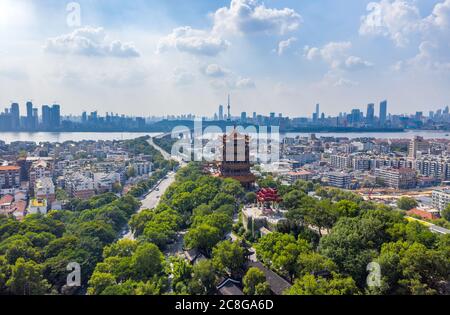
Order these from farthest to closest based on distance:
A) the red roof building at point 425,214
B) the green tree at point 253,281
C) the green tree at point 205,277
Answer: the red roof building at point 425,214, the green tree at point 205,277, the green tree at point 253,281

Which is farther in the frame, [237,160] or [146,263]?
[237,160]

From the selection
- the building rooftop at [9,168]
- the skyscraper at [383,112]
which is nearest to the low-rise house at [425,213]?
the building rooftop at [9,168]

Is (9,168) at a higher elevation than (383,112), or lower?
lower

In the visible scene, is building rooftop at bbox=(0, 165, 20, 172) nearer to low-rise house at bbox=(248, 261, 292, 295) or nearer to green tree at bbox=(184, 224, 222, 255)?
green tree at bbox=(184, 224, 222, 255)

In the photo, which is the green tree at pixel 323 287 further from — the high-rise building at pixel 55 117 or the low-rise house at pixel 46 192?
the high-rise building at pixel 55 117

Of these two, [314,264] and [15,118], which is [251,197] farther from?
[15,118]

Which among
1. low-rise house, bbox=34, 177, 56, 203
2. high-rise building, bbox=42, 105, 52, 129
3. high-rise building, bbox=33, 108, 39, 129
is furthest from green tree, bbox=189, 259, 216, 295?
high-rise building, bbox=42, 105, 52, 129

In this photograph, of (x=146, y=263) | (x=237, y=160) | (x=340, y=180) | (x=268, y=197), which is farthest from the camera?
(x=340, y=180)

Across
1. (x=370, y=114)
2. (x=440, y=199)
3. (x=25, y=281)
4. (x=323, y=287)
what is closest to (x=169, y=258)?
(x=25, y=281)

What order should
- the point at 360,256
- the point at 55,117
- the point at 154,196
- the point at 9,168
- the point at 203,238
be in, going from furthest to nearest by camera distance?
the point at 55,117, the point at 9,168, the point at 154,196, the point at 203,238, the point at 360,256
